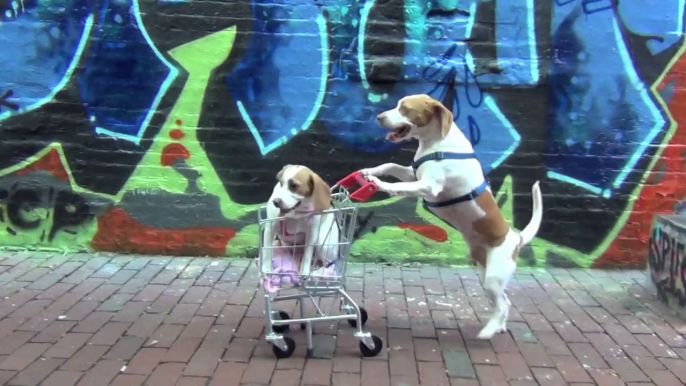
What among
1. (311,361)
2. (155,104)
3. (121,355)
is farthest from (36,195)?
(311,361)

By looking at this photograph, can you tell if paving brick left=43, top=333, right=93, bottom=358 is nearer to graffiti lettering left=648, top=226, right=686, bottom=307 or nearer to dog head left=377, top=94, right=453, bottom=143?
dog head left=377, top=94, right=453, bottom=143

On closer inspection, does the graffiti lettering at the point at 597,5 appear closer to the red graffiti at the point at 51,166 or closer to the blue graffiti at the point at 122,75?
the blue graffiti at the point at 122,75

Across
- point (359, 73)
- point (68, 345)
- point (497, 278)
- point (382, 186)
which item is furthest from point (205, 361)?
point (359, 73)

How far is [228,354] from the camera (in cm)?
405

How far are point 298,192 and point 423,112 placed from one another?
3.08 ft

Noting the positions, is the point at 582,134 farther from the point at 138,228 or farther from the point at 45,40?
the point at 45,40

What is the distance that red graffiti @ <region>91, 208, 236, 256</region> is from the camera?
6234mm

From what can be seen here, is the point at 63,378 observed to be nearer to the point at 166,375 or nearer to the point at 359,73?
the point at 166,375

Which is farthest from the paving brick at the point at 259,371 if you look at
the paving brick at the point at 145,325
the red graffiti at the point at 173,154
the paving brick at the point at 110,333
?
the red graffiti at the point at 173,154

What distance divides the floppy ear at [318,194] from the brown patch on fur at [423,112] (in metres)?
0.69

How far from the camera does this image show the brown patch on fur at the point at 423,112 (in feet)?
13.0

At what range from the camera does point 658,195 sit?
240 inches

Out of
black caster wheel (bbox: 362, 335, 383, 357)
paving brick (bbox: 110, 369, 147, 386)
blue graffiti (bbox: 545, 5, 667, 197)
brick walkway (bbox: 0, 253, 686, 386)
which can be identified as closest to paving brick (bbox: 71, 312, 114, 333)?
brick walkway (bbox: 0, 253, 686, 386)

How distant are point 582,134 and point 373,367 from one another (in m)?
3.39
